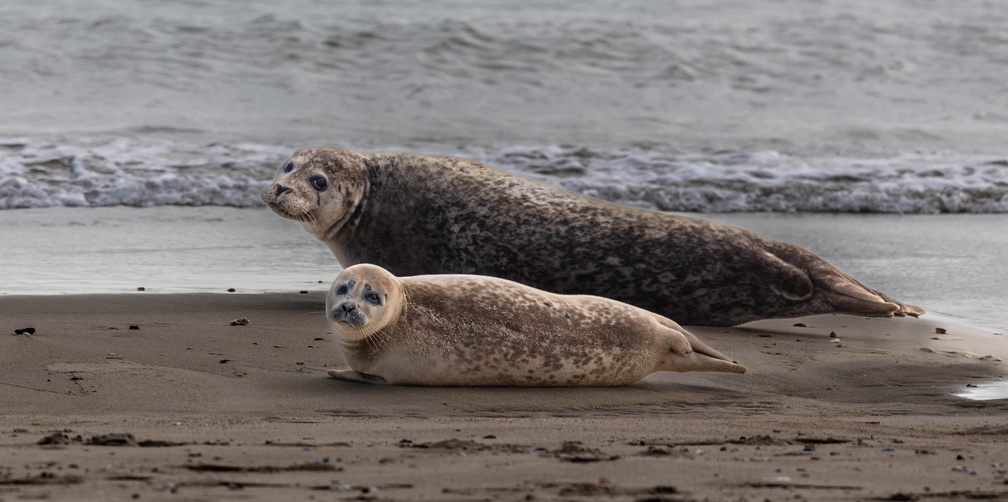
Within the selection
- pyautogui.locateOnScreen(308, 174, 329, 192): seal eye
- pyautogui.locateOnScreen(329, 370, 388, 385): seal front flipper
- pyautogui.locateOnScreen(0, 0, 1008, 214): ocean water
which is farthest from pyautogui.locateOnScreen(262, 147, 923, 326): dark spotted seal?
pyautogui.locateOnScreen(0, 0, 1008, 214): ocean water

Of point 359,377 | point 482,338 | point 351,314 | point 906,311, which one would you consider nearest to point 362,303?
point 351,314

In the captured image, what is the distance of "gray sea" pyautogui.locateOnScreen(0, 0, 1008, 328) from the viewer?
965 centimetres

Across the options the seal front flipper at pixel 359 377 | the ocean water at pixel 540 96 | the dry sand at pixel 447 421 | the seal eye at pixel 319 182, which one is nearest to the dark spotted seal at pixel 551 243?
the seal eye at pixel 319 182

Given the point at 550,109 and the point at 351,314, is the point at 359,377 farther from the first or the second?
the point at 550,109

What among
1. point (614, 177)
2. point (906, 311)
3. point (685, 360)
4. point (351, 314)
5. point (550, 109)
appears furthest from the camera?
point (550, 109)

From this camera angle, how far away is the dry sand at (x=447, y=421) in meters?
2.45

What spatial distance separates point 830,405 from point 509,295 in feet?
3.93

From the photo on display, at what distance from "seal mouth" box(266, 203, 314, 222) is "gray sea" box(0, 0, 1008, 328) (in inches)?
27.1

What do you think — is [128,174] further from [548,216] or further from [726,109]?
[726,109]

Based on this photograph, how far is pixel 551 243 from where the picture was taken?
20.1 ft

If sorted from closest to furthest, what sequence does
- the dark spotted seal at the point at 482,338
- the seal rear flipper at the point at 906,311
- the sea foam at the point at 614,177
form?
1. the dark spotted seal at the point at 482,338
2. the seal rear flipper at the point at 906,311
3. the sea foam at the point at 614,177

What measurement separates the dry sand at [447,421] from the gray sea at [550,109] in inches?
52.2

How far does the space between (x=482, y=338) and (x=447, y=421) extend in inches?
26.9

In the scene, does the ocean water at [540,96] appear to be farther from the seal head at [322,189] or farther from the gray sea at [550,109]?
the seal head at [322,189]
